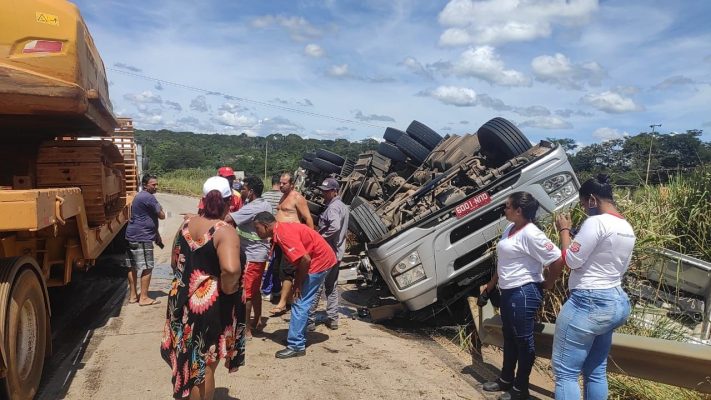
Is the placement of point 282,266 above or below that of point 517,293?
below

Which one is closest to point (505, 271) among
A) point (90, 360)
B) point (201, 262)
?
point (201, 262)

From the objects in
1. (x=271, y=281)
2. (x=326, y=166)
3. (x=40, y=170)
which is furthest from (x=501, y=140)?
(x=40, y=170)

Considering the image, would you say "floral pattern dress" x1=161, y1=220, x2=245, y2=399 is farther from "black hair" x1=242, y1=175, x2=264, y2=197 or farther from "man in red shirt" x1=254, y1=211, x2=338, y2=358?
"black hair" x1=242, y1=175, x2=264, y2=197

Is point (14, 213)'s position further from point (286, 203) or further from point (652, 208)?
point (652, 208)

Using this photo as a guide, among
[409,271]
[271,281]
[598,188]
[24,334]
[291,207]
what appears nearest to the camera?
[598,188]

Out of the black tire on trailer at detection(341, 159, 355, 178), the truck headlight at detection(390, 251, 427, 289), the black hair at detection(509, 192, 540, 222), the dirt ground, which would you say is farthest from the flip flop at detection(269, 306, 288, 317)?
the black hair at detection(509, 192, 540, 222)

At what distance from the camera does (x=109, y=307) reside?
706 centimetres

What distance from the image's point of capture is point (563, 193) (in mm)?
6289

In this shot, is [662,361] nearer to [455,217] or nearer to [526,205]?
[526,205]

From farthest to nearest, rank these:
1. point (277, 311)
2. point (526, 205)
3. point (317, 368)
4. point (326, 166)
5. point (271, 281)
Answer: point (326, 166), point (271, 281), point (277, 311), point (317, 368), point (526, 205)

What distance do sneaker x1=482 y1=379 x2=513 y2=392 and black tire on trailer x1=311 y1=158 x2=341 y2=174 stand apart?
5971 millimetres

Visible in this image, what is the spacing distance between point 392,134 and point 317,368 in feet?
17.2

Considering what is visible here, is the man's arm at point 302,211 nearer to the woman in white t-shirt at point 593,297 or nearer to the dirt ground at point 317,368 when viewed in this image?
the dirt ground at point 317,368

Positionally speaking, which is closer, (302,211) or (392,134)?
(302,211)
